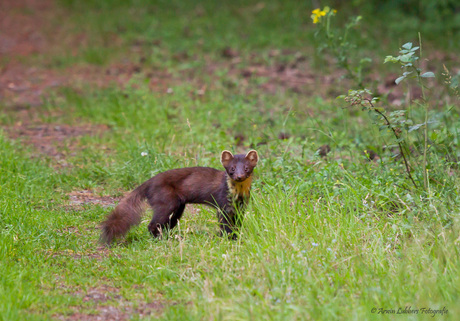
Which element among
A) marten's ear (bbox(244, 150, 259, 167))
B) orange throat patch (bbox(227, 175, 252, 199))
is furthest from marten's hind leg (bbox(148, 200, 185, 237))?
marten's ear (bbox(244, 150, 259, 167))

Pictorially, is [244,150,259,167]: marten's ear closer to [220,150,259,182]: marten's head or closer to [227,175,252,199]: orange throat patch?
[220,150,259,182]: marten's head

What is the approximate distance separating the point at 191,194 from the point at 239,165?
57cm

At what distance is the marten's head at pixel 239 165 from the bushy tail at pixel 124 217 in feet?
2.77

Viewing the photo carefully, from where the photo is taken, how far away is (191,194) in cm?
593

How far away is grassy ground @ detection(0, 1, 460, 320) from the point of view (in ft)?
14.0

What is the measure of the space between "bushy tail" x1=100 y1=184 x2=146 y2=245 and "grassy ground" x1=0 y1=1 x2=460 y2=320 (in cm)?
14

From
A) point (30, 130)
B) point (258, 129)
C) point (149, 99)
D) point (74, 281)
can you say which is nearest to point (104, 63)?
point (149, 99)

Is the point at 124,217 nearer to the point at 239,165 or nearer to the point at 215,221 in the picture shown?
the point at 215,221

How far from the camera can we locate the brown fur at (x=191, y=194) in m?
5.72

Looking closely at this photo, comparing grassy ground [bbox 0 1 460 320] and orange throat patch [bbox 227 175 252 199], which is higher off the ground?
orange throat patch [bbox 227 175 252 199]

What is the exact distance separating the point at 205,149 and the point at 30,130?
3248mm

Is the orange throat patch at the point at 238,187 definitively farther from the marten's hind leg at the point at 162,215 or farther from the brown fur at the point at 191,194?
the marten's hind leg at the point at 162,215

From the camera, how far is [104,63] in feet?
44.5

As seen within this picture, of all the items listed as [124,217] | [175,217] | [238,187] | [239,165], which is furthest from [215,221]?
[124,217]
